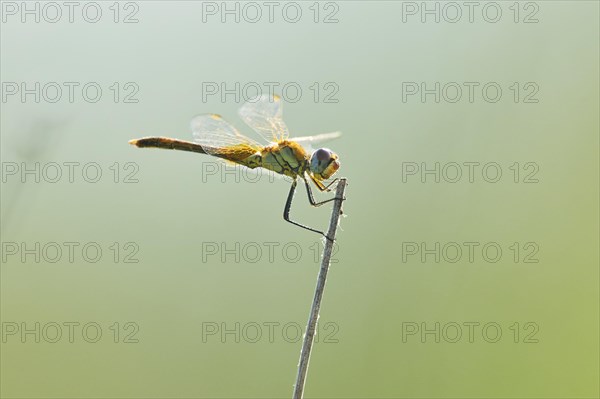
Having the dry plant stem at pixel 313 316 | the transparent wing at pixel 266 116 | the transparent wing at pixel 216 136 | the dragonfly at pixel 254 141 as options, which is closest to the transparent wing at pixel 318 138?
the dragonfly at pixel 254 141

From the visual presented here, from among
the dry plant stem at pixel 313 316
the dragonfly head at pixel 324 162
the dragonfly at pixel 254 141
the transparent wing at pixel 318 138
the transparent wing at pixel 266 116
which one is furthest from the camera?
the transparent wing at pixel 266 116

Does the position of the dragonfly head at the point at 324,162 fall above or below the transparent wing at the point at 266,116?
below

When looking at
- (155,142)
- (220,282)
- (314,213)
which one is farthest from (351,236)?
(155,142)

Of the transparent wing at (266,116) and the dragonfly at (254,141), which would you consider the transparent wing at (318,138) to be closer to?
the dragonfly at (254,141)

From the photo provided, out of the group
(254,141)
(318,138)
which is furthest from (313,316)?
(254,141)

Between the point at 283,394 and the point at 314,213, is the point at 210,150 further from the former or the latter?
the point at 283,394

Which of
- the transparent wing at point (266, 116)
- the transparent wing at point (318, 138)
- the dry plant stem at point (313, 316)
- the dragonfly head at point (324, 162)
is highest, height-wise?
the transparent wing at point (266, 116)

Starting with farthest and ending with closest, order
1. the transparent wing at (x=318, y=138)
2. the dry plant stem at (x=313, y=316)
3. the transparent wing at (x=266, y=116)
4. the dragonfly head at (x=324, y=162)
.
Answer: the transparent wing at (x=266, y=116)
the transparent wing at (x=318, y=138)
the dragonfly head at (x=324, y=162)
the dry plant stem at (x=313, y=316)

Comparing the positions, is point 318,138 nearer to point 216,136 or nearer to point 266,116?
point 266,116
